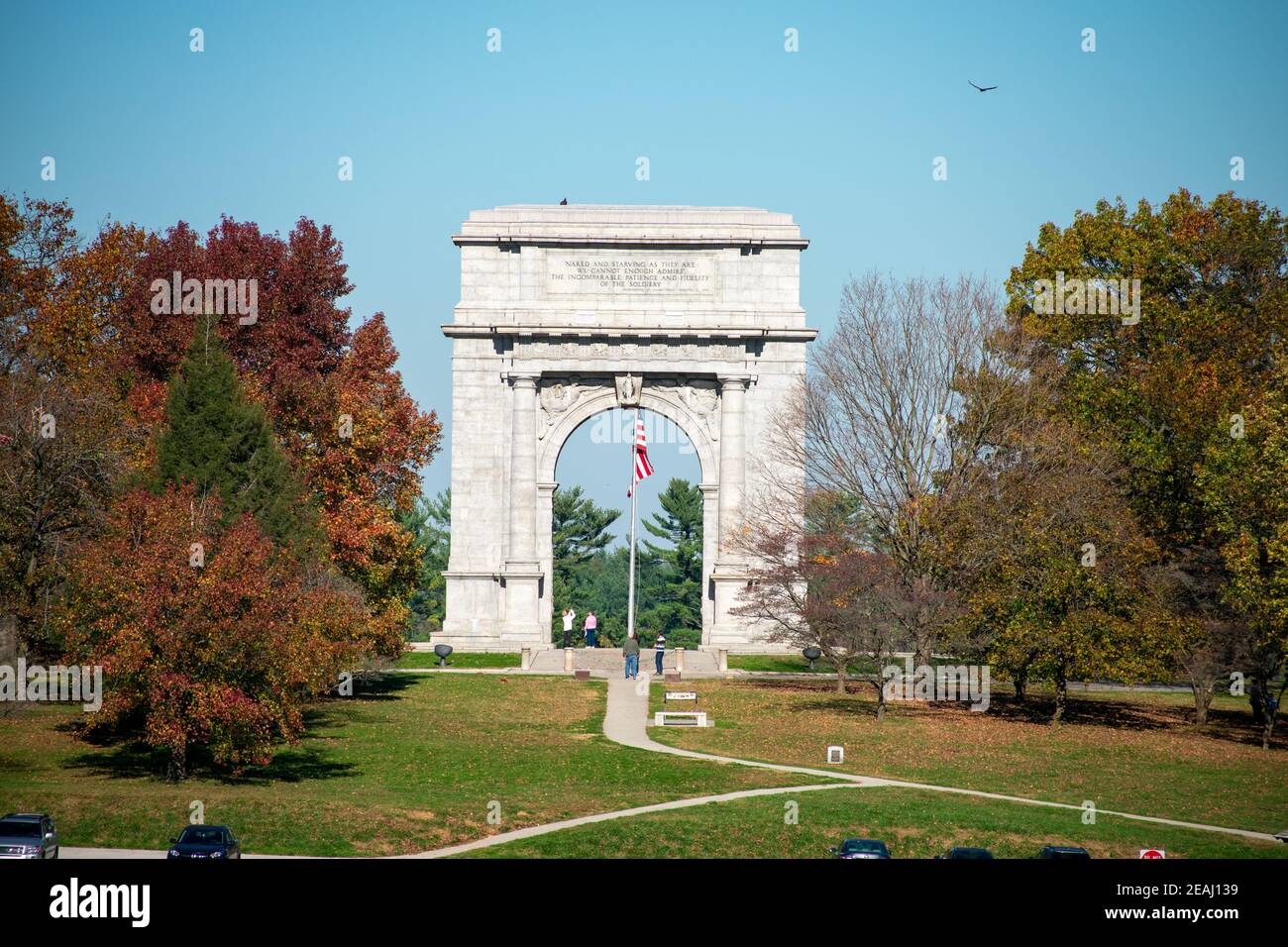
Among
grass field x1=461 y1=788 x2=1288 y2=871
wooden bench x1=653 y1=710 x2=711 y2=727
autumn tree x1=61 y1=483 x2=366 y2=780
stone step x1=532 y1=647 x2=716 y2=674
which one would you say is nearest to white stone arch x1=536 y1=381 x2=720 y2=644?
stone step x1=532 y1=647 x2=716 y2=674

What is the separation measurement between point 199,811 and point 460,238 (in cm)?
4665

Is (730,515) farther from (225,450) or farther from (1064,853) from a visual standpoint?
(1064,853)

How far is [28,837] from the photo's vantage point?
1091 inches

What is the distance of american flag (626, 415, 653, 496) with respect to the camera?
71375 mm

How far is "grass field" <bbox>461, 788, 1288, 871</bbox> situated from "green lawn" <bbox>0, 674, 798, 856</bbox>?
2.42m

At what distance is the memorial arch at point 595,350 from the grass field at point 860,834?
126 feet

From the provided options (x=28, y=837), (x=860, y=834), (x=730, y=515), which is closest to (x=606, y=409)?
(x=730, y=515)

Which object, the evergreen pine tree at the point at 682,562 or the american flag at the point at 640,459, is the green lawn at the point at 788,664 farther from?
the evergreen pine tree at the point at 682,562

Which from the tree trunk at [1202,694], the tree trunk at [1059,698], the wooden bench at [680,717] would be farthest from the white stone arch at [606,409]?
the tree trunk at [1202,694]

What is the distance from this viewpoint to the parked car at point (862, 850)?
2805cm

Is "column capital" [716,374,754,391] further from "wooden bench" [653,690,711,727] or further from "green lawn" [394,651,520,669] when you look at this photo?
"wooden bench" [653,690,711,727]

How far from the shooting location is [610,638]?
113688 mm

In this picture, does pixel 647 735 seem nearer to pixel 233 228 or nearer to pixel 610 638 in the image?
pixel 233 228
